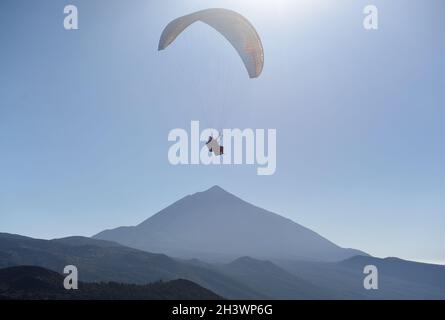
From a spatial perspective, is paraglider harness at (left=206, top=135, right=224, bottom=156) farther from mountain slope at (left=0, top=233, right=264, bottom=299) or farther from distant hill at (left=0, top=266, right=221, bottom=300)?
mountain slope at (left=0, top=233, right=264, bottom=299)

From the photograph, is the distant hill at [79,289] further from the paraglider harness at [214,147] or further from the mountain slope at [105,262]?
the mountain slope at [105,262]

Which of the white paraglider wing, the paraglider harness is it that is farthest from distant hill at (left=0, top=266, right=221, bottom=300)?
the white paraglider wing

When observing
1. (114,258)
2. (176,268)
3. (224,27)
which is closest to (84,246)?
(114,258)

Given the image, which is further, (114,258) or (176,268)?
(176,268)

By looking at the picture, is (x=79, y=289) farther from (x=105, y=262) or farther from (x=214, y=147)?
(x=105, y=262)

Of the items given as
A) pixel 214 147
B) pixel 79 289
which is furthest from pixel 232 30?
pixel 79 289
